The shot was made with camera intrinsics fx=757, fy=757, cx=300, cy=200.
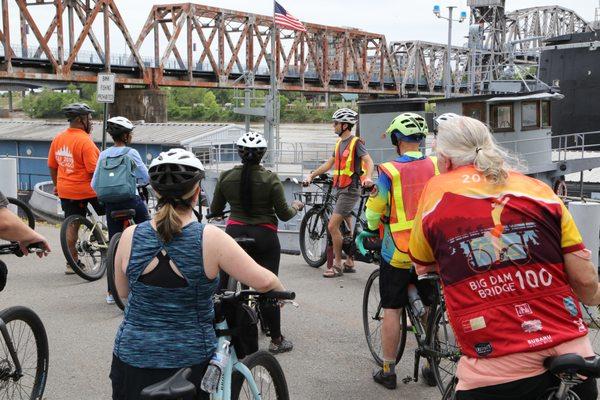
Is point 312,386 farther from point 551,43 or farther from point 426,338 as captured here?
point 551,43

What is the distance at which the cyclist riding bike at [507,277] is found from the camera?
8.91ft

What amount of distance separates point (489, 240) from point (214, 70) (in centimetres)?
6149

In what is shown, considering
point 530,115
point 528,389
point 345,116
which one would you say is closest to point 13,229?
point 528,389

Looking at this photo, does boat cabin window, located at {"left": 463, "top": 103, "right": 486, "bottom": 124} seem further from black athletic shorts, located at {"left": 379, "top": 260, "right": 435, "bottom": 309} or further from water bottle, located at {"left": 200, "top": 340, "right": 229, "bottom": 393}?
water bottle, located at {"left": 200, "top": 340, "right": 229, "bottom": 393}

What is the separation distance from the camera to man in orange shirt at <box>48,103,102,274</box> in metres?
8.32

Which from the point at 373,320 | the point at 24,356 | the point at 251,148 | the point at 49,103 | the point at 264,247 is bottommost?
the point at 373,320

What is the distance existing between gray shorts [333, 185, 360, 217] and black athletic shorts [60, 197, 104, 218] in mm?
2728

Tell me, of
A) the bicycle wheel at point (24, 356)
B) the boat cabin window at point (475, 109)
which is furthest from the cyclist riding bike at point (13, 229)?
the boat cabin window at point (475, 109)

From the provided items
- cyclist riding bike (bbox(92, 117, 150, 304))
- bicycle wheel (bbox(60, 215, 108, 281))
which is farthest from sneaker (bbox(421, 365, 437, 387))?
bicycle wheel (bbox(60, 215, 108, 281))

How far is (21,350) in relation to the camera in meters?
4.49

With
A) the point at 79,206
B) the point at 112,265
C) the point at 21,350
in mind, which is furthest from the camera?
the point at 79,206

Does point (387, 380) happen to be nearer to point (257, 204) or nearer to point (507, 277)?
point (257, 204)

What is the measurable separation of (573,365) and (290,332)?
444cm

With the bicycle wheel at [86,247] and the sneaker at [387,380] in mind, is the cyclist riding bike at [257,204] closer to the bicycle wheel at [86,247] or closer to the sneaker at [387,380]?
the sneaker at [387,380]
